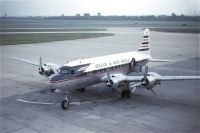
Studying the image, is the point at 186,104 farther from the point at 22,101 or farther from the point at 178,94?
the point at 22,101

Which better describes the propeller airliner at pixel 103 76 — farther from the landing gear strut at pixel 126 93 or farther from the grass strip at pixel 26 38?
the grass strip at pixel 26 38

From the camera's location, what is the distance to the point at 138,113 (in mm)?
18594

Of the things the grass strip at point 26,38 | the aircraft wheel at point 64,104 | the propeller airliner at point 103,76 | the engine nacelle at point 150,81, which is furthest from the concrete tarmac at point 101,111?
the grass strip at point 26,38

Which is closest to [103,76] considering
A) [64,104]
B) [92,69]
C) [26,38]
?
[92,69]

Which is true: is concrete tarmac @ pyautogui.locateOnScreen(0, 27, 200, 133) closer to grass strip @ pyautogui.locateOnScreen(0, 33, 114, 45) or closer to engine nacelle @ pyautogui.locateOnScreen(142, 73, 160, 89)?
engine nacelle @ pyautogui.locateOnScreen(142, 73, 160, 89)

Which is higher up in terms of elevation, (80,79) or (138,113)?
(80,79)

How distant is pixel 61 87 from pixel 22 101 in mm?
4060

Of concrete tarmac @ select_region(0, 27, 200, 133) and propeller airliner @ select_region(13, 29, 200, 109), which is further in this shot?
propeller airliner @ select_region(13, 29, 200, 109)

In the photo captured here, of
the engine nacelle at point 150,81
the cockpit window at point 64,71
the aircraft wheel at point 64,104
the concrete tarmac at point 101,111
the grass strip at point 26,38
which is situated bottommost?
the concrete tarmac at point 101,111

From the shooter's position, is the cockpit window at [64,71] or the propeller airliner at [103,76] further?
the cockpit window at [64,71]

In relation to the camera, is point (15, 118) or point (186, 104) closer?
point (15, 118)

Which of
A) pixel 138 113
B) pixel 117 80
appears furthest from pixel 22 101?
pixel 138 113

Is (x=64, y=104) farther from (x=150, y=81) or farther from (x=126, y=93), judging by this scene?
(x=150, y=81)

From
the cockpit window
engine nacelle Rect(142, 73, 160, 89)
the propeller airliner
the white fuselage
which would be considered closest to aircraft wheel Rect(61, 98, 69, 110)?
the propeller airliner
